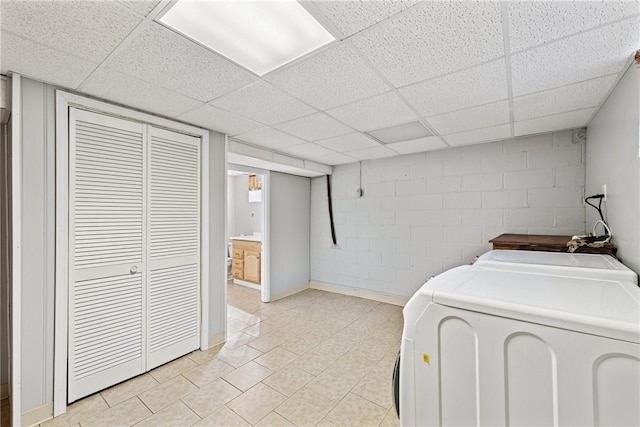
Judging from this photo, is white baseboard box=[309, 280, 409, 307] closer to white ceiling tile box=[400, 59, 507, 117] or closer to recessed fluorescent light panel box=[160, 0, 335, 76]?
white ceiling tile box=[400, 59, 507, 117]

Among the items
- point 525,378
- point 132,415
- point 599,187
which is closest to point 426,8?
point 525,378

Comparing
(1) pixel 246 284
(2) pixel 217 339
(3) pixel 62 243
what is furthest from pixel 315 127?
(1) pixel 246 284

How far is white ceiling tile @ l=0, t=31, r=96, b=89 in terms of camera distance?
58.0 inches

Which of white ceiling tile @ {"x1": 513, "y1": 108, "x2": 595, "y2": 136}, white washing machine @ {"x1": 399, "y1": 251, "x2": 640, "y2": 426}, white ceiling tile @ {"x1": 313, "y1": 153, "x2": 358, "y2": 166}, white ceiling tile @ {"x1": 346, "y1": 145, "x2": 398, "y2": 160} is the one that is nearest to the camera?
white washing machine @ {"x1": 399, "y1": 251, "x2": 640, "y2": 426}

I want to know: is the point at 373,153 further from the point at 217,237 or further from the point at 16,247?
the point at 16,247

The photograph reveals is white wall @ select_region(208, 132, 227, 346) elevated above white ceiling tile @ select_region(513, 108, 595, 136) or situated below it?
below

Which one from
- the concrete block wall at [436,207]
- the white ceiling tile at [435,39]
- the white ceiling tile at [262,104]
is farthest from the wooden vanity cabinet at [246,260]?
the white ceiling tile at [435,39]

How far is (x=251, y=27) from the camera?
1396mm

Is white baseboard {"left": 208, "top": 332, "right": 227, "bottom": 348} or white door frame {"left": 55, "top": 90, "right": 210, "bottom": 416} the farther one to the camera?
white baseboard {"left": 208, "top": 332, "right": 227, "bottom": 348}

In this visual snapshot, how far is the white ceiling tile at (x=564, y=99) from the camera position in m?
1.91

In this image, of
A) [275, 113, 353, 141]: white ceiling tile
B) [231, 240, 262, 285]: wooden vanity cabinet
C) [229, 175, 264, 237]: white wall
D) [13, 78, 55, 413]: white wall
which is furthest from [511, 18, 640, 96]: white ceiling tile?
[229, 175, 264, 237]: white wall

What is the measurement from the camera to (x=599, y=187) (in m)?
2.34

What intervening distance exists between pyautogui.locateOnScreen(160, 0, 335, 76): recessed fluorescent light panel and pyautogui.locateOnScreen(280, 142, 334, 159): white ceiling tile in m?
1.86

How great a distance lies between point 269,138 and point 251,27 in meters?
1.84
